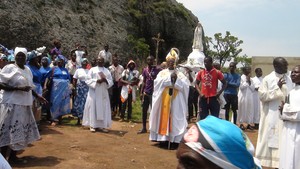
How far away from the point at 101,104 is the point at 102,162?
2.95 metres

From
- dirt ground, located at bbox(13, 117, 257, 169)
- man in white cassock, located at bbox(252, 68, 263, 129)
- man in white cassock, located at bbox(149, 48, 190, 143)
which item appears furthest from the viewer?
man in white cassock, located at bbox(252, 68, 263, 129)

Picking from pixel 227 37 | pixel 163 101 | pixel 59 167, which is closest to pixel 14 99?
pixel 59 167

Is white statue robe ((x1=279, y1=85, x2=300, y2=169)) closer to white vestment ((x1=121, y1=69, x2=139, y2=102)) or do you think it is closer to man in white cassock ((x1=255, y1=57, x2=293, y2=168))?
man in white cassock ((x1=255, y1=57, x2=293, y2=168))

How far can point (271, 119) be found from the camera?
6375 mm

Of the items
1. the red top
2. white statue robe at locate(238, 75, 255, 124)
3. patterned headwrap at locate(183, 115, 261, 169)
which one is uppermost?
the red top

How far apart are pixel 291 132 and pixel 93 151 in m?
3.86

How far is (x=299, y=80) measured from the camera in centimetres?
526

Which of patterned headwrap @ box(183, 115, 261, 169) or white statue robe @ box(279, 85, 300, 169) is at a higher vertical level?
patterned headwrap @ box(183, 115, 261, 169)

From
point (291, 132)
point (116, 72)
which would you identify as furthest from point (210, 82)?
point (116, 72)

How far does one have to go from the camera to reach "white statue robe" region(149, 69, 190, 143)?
811cm

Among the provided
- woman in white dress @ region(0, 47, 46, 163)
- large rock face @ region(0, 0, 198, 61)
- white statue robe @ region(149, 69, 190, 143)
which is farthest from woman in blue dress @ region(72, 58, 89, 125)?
large rock face @ region(0, 0, 198, 61)

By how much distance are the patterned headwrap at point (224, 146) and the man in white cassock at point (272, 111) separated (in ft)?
15.9

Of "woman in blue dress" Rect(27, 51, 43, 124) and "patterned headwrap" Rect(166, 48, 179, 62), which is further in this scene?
"patterned headwrap" Rect(166, 48, 179, 62)

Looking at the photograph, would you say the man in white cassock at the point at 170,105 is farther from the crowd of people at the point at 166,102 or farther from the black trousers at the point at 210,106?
the black trousers at the point at 210,106
